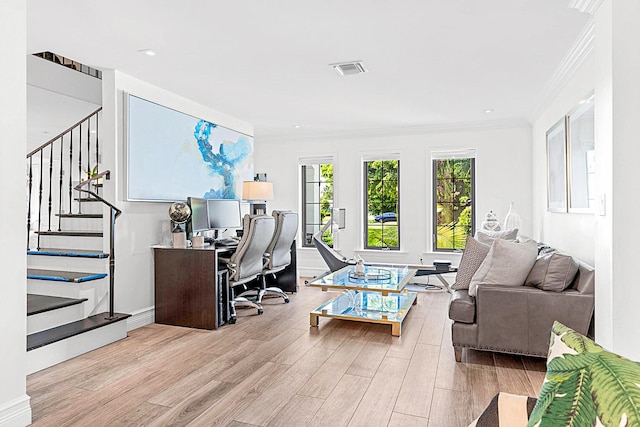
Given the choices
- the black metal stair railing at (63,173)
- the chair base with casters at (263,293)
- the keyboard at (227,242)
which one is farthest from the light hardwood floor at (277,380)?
the black metal stair railing at (63,173)

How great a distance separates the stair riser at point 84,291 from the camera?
3.52 meters

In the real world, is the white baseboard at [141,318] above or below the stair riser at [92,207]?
below

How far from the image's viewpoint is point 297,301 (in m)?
Result: 5.01

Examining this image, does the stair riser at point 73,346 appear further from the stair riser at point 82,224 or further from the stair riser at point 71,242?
the stair riser at point 82,224

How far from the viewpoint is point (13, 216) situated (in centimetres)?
216

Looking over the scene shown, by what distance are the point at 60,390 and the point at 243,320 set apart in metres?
1.82

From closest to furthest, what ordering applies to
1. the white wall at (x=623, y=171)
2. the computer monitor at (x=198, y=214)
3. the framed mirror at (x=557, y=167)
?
the white wall at (x=623, y=171), the framed mirror at (x=557, y=167), the computer monitor at (x=198, y=214)

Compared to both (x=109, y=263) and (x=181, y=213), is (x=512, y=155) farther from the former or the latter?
(x=109, y=263)

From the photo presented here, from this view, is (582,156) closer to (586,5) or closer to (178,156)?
(586,5)

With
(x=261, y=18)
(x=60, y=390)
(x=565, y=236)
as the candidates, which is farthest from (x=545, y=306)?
(x=60, y=390)

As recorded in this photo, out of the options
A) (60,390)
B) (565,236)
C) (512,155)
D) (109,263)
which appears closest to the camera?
(60,390)

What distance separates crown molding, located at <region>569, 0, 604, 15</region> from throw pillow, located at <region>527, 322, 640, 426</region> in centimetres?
237

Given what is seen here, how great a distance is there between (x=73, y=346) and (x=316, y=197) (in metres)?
4.47

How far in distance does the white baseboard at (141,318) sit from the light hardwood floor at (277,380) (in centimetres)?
17
